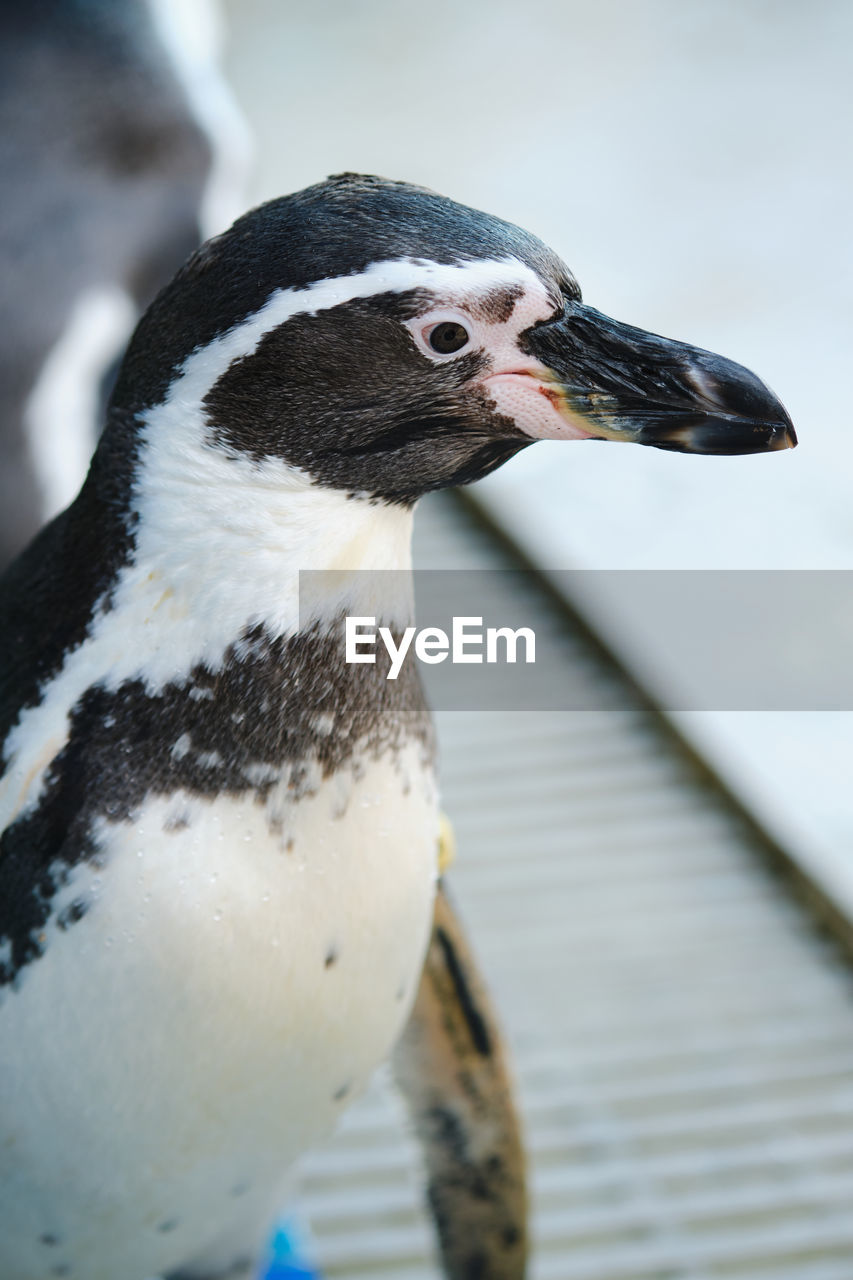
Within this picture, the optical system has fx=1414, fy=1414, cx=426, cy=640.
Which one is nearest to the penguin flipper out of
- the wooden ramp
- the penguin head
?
the wooden ramp

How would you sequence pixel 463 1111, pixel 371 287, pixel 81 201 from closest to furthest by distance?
pixel 371 287, pixel 463 1111, pixel 81 201

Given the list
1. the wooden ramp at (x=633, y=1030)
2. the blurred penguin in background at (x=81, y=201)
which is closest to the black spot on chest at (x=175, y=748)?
the wooden ramp at (x=633, y=1030)

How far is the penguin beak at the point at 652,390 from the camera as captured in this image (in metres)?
0.62

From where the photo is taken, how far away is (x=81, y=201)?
4.83 ft

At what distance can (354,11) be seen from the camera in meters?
6.57

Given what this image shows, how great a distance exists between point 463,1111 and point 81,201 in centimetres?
99

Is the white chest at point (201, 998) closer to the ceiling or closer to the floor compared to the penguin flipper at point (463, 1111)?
closer to the ceiling

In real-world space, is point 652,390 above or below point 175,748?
above

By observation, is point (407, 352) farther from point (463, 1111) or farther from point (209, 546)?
point (463, 1111)

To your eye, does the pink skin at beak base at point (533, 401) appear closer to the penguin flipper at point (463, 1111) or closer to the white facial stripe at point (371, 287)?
the white facial stripe at point (371, 287)

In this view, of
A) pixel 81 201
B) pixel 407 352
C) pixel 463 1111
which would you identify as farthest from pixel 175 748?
pixel 81 201

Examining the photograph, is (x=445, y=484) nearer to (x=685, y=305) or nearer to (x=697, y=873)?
(x=697, y=873)

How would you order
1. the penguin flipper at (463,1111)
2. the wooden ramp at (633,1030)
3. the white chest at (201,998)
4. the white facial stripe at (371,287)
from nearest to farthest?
the white facial stripe at (371,287), the white chest at (201,998), the penguin flipper at (463,1111), the wooden ramp at (633,1030)

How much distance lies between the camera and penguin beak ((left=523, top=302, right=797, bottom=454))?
2.03ft
